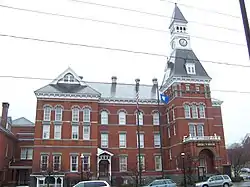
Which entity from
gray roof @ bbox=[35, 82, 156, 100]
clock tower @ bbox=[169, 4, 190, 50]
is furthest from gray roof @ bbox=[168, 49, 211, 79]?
gray roof @ bbox=[35, 82, 156, 100]

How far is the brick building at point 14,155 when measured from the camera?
4309cm

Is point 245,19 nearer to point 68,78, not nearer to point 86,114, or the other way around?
point 86,114

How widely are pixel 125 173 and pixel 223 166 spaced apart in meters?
14.1

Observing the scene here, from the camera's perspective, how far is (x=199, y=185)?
1204 inches

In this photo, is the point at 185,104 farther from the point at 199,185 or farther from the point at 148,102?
the point at 199,185

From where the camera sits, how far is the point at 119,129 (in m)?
44.9

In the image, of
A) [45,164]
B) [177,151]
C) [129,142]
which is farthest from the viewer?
[129,142]

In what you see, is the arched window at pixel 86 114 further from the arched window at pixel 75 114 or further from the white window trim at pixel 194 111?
the white window trim at pixel 194 111

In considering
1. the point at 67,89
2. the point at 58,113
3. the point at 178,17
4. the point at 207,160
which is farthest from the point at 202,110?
the point at 58,113

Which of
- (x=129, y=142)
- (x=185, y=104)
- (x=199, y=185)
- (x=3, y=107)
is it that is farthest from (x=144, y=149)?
(x=3, y=107)

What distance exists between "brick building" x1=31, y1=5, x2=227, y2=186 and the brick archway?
14 cm

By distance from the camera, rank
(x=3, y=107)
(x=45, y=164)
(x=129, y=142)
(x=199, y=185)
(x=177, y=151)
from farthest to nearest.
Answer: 1. (x=3, y=107)
2. (x=129, y=142)
3. (x=177, y=151)
4. (x=45, y=164)
5. (x=199, y=185)

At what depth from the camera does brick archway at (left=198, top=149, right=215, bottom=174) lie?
4003cm

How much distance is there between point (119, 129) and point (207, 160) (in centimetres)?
1395
